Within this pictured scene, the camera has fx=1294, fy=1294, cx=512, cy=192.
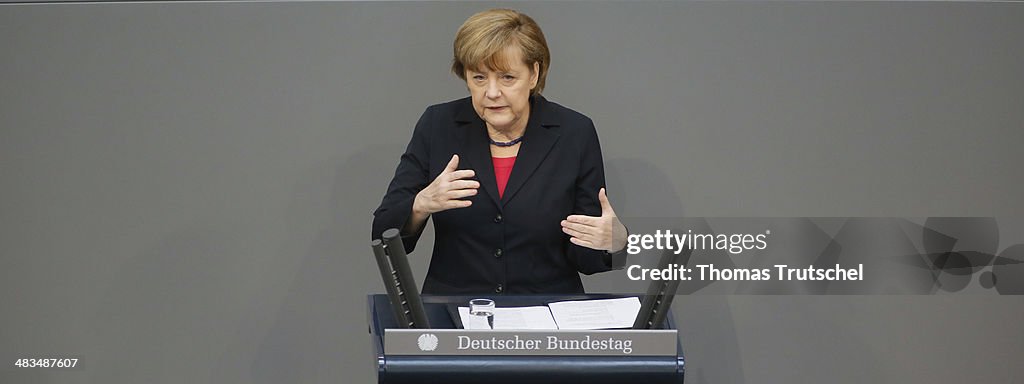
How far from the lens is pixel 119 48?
3.92m

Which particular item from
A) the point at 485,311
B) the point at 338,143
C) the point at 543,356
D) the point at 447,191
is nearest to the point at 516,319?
the point at 485,311

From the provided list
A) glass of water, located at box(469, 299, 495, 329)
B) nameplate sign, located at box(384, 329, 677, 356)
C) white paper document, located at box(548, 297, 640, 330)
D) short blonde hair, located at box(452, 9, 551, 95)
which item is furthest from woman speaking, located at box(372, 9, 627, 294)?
nameplate sign, located at box(384, 329, 677, 356)

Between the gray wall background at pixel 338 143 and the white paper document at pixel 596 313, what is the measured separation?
1328 millimetres

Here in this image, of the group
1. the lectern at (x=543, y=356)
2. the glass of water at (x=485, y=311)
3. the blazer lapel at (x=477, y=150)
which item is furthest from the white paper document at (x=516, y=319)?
the blazer lapel at (x=477, y=150)

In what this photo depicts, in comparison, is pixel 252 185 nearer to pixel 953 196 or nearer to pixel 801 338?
pixel 801 338

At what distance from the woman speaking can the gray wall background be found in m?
0.81

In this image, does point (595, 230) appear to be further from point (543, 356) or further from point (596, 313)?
point (543, 356)

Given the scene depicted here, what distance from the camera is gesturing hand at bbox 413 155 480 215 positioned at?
9.14 feet

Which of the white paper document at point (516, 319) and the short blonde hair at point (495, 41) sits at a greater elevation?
the short blonde hair at point (495, 41)

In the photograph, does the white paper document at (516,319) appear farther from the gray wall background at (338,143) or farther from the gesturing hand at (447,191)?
the gray wall background at (338,143)

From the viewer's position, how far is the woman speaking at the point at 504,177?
2957mm

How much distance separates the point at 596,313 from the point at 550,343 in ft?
0.88

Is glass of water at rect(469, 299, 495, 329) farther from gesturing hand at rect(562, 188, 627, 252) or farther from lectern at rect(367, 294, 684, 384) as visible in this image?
gesturing hand at rect(562, 188, 627, 252)

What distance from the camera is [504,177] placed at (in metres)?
3.10
